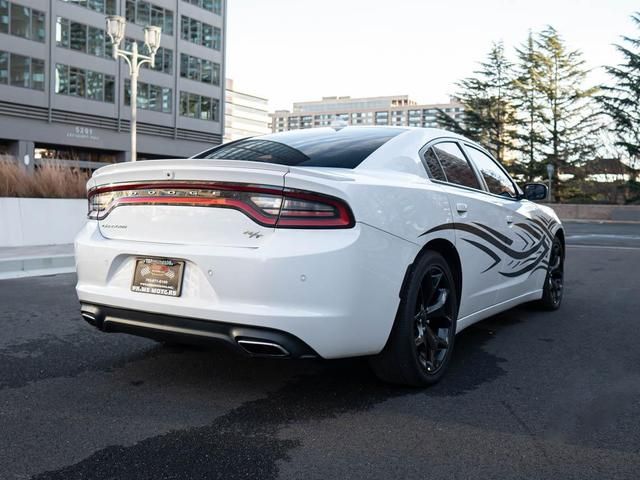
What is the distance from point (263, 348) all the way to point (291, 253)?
0.47m

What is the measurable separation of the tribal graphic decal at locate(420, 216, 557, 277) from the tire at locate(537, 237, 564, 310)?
7.8 inches

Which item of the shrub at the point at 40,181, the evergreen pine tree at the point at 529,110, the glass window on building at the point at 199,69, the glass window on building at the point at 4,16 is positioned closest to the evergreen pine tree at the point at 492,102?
the evergreen pine tree at the point at 529,110

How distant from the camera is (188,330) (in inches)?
134

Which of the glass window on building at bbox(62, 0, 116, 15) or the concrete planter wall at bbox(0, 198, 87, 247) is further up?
the glass window on building at bbox(62, 0, 116, 15)

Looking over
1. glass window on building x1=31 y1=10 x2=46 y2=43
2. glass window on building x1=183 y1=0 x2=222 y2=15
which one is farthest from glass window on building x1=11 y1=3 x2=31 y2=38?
A: glass window on building x1=183 y1=0 x2=222 y2=15

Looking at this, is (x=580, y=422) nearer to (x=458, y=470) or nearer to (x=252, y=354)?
(x=458, y=470)

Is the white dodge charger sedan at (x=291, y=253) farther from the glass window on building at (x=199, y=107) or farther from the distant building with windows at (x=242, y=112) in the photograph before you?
the distant building with windows at (x=242, y=112)

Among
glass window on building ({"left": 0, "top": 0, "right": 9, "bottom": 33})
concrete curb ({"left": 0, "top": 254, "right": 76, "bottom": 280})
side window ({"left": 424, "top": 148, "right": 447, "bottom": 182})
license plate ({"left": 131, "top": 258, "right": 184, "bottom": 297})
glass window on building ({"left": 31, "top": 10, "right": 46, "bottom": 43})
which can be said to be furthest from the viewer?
glass window on building ({"left": 31, "top": 10, "right": 46, "bottom": 43})

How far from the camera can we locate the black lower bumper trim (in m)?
3.25

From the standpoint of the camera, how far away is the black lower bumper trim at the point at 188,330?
3.25 meters

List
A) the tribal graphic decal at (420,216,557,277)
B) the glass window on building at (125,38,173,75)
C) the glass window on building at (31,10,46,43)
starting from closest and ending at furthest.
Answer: the tribal graphic decal at (420,216,557,277)
the glass window on building at (31,10,46,43)
the glass window on building at (125,38,173,75)

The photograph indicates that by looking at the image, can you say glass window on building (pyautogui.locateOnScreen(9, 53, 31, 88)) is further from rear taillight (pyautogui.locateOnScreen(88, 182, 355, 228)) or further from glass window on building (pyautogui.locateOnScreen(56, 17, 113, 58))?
rear taillight (pyautogui.locateOnScreen(88, 182, 355, 228))

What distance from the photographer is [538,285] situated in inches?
241

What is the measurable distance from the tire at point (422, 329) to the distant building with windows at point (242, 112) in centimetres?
14646
